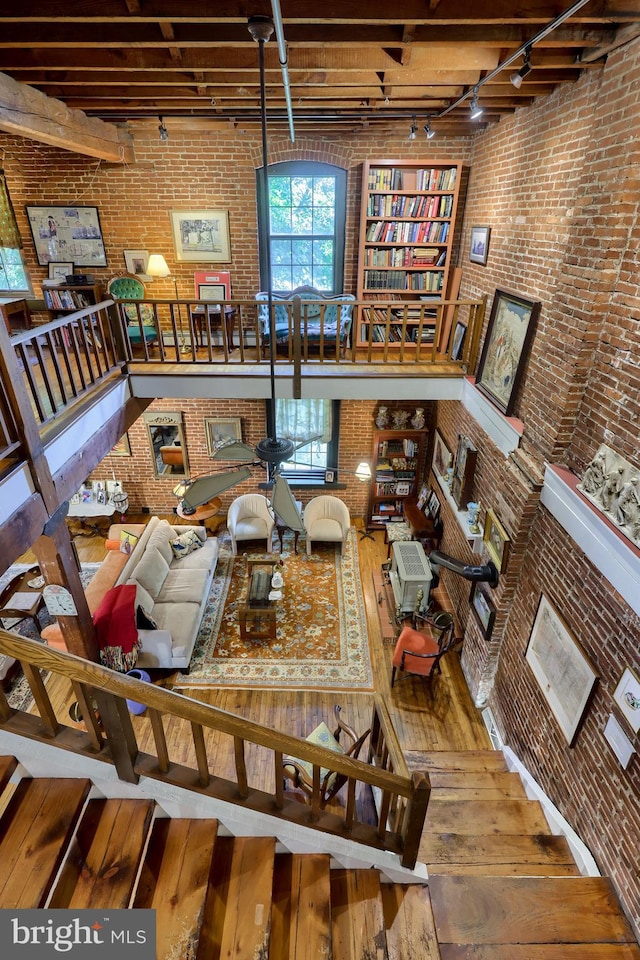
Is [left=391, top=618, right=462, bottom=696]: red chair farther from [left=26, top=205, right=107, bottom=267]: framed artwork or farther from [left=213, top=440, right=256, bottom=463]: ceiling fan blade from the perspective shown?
[left=26, top=205, right=107, bottom=267]: framed artwork

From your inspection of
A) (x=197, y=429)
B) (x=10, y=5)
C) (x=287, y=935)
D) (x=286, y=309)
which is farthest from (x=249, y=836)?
(x=197, y=429)

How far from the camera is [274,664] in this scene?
17.7 feet

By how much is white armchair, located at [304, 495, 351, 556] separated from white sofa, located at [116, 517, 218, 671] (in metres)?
1.38

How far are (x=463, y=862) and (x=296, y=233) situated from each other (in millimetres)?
6496

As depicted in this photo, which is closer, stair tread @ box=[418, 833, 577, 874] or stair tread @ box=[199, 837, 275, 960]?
stair tread @ box=[199, 837, 275, 960]

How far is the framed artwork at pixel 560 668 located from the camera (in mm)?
3088

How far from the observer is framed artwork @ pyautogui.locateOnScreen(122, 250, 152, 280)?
6305mm

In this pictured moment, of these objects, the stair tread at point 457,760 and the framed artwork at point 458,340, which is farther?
the framed artwork at point 458,340

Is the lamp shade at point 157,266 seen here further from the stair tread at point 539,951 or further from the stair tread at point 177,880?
the stair tread at point 539,951

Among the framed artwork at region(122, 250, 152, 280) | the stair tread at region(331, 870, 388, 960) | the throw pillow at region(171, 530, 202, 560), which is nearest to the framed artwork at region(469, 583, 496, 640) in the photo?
the stair tread at region(331, 870, 388, 960)

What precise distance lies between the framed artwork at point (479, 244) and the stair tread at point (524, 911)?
5.11m

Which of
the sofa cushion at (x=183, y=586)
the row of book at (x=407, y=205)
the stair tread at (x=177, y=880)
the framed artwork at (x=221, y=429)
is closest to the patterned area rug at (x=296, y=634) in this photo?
the sofa cushion at (x=183, y=586)

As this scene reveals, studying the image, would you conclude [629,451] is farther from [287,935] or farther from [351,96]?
[351,96]

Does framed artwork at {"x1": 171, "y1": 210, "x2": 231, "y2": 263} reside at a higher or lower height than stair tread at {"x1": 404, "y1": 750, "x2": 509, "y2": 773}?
higher
